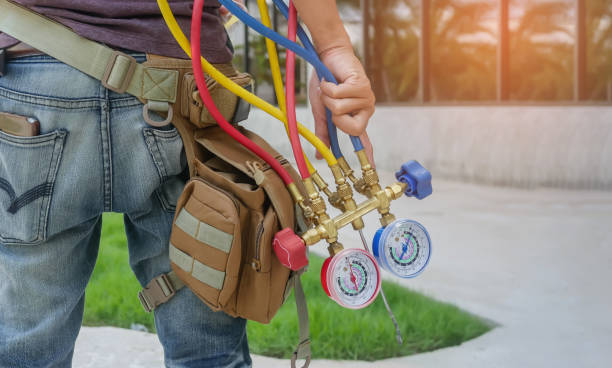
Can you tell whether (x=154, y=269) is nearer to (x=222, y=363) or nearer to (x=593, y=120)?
(x=222, y=363)

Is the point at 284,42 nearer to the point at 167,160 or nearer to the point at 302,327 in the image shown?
the point at 167,160

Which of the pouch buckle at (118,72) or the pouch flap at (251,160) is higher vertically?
the pouch buckle at (118,72)

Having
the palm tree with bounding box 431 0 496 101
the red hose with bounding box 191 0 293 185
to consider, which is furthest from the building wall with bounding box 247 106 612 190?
the red hose with bounding box 191 0 293 185

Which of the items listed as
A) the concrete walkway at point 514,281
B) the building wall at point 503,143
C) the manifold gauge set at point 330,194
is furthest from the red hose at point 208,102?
the building wall at point 503,143

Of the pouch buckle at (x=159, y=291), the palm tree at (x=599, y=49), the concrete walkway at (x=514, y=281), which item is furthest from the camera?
the palm tree at (x=599, y=49)

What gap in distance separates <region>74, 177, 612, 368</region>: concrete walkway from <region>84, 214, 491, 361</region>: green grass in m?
0.09

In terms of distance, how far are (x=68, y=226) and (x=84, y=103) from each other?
21cm

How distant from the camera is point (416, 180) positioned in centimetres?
114

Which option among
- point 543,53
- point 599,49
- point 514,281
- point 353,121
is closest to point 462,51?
point 543,53

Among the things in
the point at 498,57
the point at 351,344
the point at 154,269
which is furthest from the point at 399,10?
the point at 154,269

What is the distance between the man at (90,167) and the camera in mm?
1095

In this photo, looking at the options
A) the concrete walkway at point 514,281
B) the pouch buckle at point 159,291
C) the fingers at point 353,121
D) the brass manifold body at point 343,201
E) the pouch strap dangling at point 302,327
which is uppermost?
the fingers at point 353,121

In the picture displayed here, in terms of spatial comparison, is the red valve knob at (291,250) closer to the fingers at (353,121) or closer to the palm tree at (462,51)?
the fingers at (353,121)

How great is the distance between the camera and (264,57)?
464 inches
